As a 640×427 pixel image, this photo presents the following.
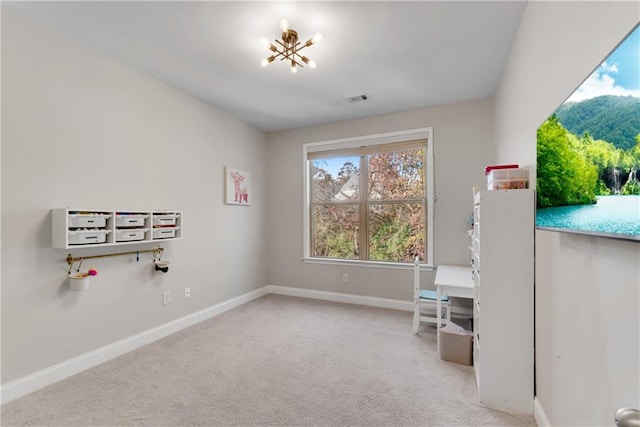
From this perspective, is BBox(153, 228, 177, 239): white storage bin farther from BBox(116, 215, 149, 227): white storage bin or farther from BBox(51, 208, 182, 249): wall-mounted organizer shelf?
BBox(116, 215, 149, 227): white storage bin

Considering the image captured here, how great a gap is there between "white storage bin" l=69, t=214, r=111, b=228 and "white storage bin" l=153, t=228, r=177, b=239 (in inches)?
17.6

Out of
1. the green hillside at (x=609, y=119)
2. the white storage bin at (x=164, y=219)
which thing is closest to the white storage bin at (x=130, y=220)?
the white storage bin at (x=164, y=219)

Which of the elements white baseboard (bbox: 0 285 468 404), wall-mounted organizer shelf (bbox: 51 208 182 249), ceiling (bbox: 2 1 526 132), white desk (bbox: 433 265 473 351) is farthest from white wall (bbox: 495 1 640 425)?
wall-mounted organizer shelf (bbox: 51 208 182 249)

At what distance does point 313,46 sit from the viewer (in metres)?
2.39

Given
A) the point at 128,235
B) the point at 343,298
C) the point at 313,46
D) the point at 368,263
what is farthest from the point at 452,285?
the point at 128,235

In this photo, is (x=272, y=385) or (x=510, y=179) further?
(x=272, y=385)

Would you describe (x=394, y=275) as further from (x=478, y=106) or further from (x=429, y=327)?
A: (x=478, y=106)

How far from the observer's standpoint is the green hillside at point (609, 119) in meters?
0.79

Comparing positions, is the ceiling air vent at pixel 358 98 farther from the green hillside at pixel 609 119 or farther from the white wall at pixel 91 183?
the green hillside at pixel 609 119

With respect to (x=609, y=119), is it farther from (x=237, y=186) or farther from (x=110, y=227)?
(x=237, y=186)

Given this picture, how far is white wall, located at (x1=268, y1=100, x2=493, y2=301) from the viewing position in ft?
11.6

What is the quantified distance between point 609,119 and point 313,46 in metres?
2.06

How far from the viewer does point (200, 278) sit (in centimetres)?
347

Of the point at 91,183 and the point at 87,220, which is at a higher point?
the point at 91,183
